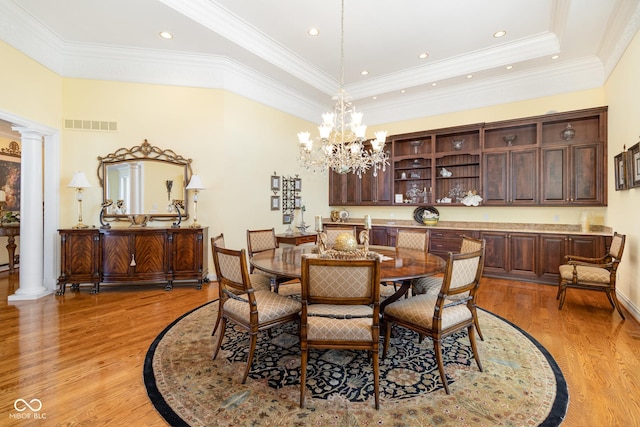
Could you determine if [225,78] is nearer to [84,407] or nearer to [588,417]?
[84,407]

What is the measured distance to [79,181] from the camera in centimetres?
431

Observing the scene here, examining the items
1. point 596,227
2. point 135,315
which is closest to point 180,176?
point 135,315

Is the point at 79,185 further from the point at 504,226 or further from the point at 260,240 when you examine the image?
the point at 504,226

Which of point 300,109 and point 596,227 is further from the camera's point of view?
point 300,109

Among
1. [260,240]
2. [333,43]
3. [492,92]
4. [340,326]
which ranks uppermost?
[333,43]

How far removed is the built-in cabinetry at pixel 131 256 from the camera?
4.31m

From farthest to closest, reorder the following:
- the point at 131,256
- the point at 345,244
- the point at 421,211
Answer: the point at 421,211
the point at 131,256
the point at 345,244

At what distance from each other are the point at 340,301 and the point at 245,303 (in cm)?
85

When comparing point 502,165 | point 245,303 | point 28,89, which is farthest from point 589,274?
point 28,89

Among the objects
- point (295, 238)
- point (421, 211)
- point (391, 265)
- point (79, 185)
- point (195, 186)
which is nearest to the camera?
point (391, 265)

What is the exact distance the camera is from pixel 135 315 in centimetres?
351

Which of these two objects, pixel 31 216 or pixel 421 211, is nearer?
pixel 31 216

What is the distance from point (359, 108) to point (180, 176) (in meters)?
4.27

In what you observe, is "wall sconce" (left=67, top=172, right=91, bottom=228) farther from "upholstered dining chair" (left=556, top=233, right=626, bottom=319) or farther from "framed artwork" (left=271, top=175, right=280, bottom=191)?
"upholstered dining chair" (left=556, top=233, right=626, bottom=319)
